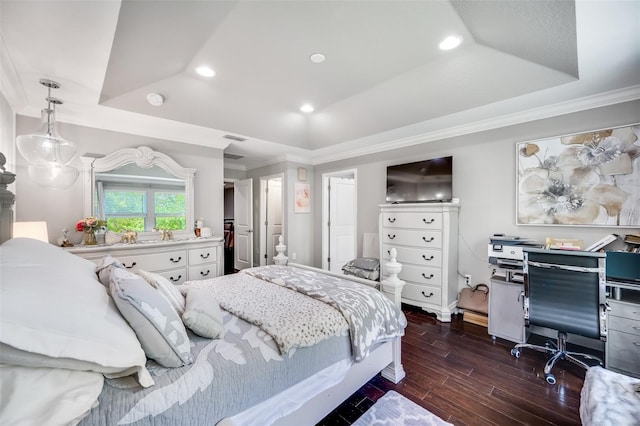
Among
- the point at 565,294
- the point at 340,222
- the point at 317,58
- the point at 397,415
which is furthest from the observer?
the point at 340,222

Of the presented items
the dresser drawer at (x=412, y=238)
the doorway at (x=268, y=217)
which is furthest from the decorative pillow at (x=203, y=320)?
the doorway at (x=268, y=217)

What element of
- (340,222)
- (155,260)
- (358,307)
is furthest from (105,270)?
(340,222)

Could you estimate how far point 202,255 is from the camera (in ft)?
11.5

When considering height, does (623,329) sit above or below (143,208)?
below

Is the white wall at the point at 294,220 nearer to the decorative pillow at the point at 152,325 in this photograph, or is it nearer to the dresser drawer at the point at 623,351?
the decorative pillow at the point at 152,325

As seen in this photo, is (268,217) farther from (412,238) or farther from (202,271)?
(412,238)

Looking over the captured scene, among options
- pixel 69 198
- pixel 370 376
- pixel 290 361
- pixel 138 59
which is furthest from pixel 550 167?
pixel 69 198

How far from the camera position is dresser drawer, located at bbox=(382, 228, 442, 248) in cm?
321

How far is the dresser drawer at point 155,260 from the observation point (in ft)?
9.49

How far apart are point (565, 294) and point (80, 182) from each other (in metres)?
4.87

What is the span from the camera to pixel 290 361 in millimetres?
1273

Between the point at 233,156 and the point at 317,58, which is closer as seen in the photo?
the point at 317,58

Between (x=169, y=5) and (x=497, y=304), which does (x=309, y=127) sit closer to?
(x=169, y=5)

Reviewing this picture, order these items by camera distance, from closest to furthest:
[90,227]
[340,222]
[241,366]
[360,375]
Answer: [241,366]
[360,375]
[90,227]
[340,222]
